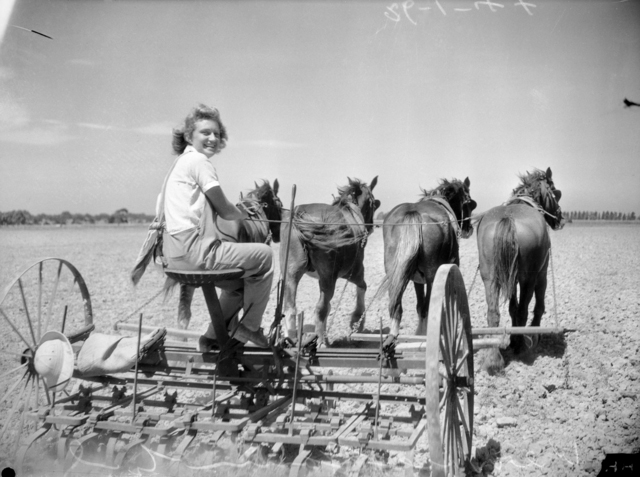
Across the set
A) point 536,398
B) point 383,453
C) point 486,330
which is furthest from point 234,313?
point 536,398

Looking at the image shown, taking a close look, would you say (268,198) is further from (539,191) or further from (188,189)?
(188,189)

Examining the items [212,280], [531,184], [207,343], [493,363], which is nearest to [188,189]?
[212,280]

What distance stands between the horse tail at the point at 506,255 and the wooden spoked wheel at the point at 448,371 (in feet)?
7.60

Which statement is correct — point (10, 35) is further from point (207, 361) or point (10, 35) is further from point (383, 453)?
point (383, 453)

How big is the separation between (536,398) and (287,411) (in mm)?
2465

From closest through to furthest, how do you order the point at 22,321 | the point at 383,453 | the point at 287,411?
the point at 383,453 < the point at 287,411 < the point at 22,321

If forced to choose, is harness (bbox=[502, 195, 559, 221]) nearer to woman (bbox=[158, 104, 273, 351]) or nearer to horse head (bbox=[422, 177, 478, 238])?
horse head (bbox=[422, 177, 478, 238])

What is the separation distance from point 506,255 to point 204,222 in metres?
3.65

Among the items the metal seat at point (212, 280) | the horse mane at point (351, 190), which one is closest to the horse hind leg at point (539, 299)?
the horse mane at point (351, 190)

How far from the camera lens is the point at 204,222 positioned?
349 centimetres

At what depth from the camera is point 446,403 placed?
331 centimetres

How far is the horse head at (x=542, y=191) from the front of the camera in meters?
6.84

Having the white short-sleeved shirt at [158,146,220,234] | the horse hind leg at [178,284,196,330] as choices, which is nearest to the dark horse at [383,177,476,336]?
the horse hind leg at [178,284,196,330]

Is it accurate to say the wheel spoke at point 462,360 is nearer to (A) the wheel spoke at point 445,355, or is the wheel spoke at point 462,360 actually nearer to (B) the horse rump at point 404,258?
(A) the wheel spoke at point 445,355
